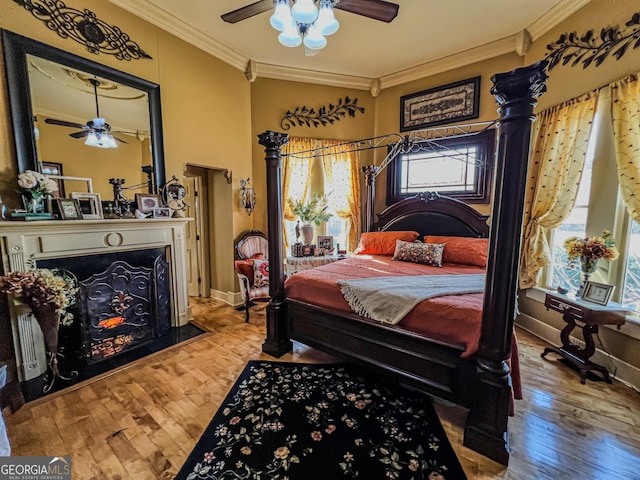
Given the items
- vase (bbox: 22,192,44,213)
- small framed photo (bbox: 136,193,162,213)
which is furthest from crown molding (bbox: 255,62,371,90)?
vase (bbox: 22,192,44,213)

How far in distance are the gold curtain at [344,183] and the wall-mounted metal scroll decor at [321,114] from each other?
1.20ft

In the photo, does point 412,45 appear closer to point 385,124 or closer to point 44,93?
point 385,124

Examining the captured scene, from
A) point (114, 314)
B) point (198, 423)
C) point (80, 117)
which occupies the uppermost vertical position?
point (80, 117)

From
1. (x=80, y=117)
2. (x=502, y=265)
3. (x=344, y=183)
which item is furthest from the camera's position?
(x=344, y=183)

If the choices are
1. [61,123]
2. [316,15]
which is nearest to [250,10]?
[316,15]

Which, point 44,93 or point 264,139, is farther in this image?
point 264,139

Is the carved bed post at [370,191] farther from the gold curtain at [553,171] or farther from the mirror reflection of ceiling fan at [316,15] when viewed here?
the mirror reflection of ceiling fan at [316,15]

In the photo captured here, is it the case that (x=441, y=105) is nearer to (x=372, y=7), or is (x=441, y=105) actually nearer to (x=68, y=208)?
(x=372, y=7)

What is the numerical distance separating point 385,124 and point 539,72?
345 cm

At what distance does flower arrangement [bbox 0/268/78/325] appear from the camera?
6.32ft

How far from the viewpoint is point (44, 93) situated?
236 centimetres

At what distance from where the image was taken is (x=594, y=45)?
8.35 feet

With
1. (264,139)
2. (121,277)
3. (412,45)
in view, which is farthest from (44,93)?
(412,45)

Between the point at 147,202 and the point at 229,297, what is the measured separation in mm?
1859
